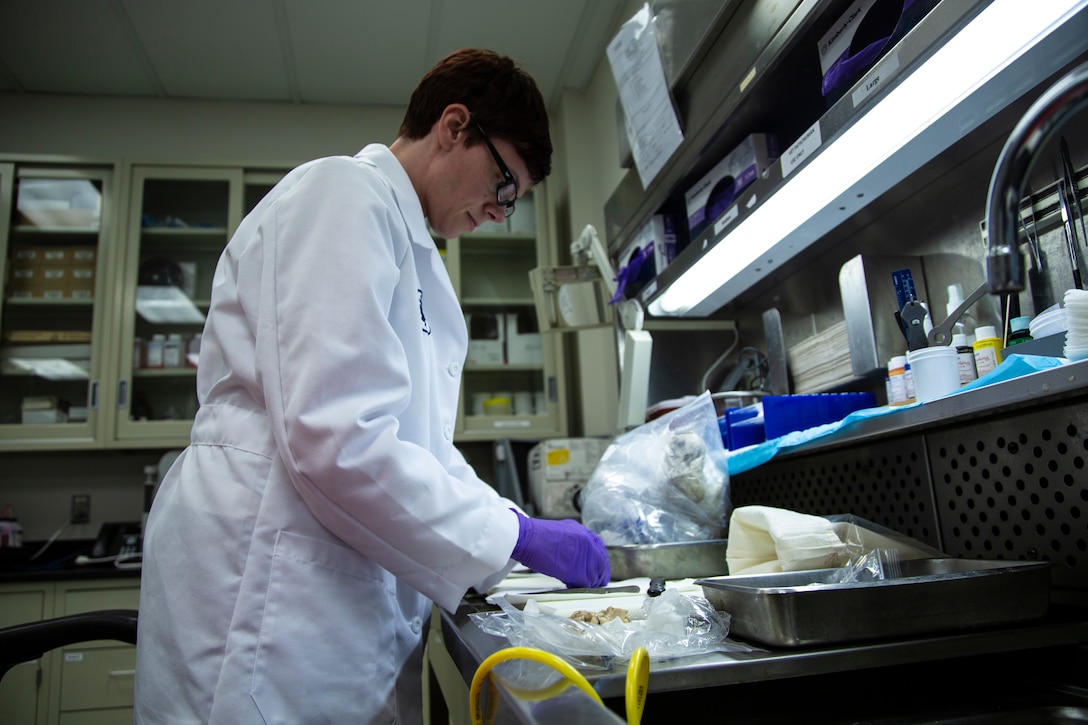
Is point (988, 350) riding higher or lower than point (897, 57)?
lower

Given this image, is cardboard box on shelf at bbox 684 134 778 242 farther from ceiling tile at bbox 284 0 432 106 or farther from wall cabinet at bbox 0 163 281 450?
wall cabinet at bbox 0 163 281 450

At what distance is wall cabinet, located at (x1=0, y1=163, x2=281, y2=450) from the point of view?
2.58 meters

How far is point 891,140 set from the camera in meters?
0.99

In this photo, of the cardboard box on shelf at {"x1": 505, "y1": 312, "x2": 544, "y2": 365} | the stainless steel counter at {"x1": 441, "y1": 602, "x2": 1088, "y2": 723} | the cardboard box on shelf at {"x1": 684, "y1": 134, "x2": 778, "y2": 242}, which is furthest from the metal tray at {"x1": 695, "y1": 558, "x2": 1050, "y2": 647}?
the cardboard box on shelf at {"x1": 505, "y1": 312, "x2": 544, "y2": 365}

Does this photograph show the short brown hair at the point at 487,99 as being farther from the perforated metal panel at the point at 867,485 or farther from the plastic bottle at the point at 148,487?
the plastic bottle at the point at 148,487

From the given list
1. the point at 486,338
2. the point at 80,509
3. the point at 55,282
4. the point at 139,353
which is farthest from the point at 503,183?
the point at 80,509

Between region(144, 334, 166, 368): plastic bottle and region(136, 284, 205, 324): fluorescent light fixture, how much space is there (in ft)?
0.25

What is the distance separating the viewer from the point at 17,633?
0.90 metres

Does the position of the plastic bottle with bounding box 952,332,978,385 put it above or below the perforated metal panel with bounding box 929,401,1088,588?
above

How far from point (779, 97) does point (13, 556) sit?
9.53 feet

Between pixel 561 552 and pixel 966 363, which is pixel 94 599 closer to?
pixel 561 552

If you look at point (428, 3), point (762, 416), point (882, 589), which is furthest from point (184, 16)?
point (882, 589)

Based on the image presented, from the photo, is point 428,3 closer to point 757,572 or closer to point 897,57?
point 897,57

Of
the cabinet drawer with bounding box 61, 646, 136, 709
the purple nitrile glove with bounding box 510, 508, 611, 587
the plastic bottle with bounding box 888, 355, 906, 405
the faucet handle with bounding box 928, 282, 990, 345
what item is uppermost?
the faucet handle with bounding box 928, 282, 990, 345
